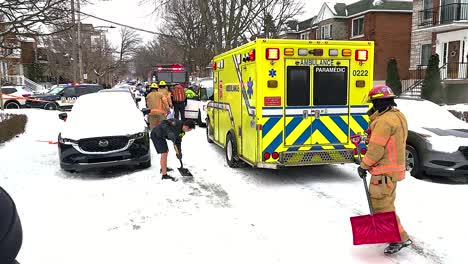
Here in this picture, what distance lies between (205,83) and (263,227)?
15.1m

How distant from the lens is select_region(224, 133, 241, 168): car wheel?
853 cm

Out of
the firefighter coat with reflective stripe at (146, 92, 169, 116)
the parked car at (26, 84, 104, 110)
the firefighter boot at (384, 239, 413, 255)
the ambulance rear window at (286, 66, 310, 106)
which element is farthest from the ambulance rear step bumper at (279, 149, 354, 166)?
the parked car at (26, 84, 104, 110)

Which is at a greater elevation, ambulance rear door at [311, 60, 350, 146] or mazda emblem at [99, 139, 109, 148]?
ambulance rear door at [311, 60, 350, 146]

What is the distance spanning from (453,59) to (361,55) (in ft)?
70.2

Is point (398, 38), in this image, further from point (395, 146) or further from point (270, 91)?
point (395, 146)

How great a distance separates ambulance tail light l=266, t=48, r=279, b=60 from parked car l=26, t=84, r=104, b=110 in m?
18.1

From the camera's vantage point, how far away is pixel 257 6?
2988cm

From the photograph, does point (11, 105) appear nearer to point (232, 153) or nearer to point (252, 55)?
point (232, 153)

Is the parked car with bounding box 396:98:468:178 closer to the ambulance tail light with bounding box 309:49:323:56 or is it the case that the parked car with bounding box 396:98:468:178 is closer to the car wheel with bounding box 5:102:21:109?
the ambulance tail light with bounding box 309:49:323:56

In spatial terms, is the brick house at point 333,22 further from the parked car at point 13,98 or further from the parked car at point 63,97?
the parked car at point 13,98

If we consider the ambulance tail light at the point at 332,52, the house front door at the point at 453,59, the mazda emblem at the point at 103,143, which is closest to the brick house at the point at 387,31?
the house front door at the point at 453,59

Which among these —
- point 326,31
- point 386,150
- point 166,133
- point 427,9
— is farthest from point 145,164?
point 326,31

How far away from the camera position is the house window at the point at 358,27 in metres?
36.8

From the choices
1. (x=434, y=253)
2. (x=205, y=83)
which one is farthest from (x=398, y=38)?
(x=434, y=253)
